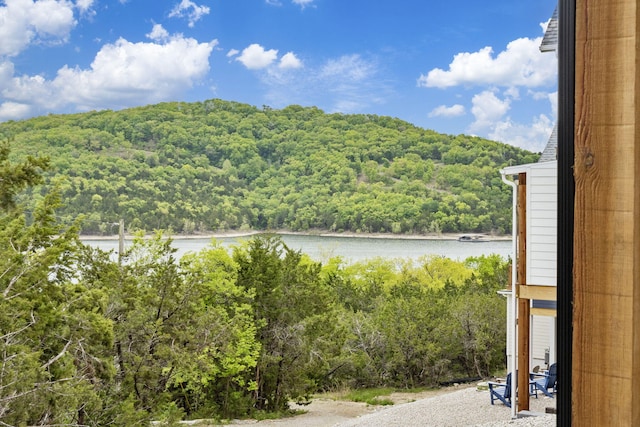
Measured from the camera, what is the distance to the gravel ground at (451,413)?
6.83 metres

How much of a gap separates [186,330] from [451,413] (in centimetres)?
337

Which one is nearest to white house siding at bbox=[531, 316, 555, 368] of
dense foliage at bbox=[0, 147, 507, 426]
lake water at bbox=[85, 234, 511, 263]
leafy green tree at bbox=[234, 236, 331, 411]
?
dense foliage at bbox=[0, 147, 507, 426]

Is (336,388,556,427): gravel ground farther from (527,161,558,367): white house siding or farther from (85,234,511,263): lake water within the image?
(85,234,511,263): lake water

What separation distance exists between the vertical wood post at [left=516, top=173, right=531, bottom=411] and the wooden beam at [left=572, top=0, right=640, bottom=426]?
15.7ft

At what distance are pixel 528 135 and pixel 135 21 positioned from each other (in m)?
48.1

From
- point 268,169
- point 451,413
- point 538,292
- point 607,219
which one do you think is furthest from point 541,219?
point 268,169

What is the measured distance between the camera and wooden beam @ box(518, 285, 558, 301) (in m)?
5.03

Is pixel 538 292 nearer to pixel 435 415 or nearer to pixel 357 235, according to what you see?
pixel 435 415

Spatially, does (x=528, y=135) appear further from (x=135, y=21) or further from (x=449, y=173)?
(x=135, y=21)

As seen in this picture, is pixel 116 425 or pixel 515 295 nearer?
pixel 515 295

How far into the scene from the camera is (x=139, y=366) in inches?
309

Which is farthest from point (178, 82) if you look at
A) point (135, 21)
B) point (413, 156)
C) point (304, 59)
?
point (413, 156)

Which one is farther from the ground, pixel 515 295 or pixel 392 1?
pixel 392 1

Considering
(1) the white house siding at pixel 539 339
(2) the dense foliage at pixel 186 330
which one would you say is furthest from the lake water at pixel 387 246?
(1) the white house siding at pixel 539 339
